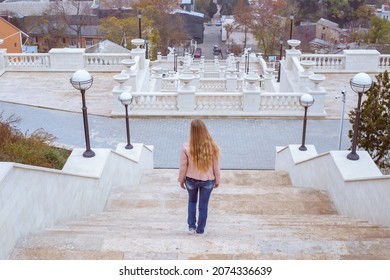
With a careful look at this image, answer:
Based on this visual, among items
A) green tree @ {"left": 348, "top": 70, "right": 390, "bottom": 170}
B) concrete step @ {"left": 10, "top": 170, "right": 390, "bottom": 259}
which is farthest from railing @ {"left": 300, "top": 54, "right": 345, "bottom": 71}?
concrete step @ {"left": 10, "top": 170, "right": 390, "bottom": 259}

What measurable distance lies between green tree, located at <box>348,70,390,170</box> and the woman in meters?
5.11

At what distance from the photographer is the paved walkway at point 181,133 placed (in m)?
12.6

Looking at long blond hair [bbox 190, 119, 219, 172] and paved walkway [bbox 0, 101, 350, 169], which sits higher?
long blond hair [bbox 190, 119, 219, 172]

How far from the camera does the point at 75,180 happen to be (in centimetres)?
706

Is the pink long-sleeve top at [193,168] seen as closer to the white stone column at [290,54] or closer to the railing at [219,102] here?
the railing at [219,102]

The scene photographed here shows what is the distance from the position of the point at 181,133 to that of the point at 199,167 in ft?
26.7

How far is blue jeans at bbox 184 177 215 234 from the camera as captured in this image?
5883 mm

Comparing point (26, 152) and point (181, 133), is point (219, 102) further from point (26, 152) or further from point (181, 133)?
point (26, 152)

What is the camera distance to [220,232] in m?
6.10

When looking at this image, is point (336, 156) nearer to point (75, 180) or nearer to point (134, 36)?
point (75, 180)

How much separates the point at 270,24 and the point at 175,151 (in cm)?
5213

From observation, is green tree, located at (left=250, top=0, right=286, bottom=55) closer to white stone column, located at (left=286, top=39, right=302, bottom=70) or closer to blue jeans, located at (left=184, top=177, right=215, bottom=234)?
white stone column, located at (left=286, top=39, right=302, bottom=70)

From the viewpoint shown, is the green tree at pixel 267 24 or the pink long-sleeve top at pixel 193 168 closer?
the pink long-sleeve top at pixel 193 168

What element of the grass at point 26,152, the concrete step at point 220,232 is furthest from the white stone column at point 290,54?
the grass at point 26,152
